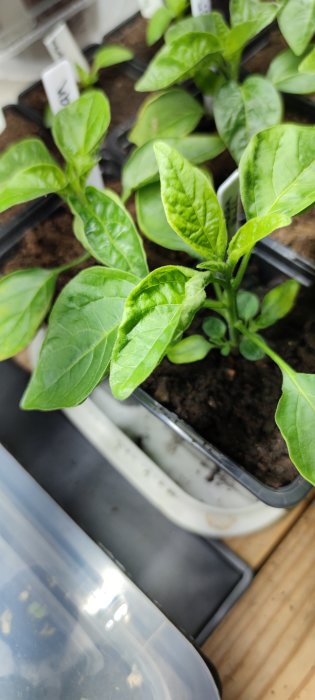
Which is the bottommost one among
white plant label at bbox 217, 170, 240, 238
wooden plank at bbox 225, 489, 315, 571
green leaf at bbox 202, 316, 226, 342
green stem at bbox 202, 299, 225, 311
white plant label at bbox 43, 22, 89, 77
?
wooden plank at bbox 225, 489, 315, 571

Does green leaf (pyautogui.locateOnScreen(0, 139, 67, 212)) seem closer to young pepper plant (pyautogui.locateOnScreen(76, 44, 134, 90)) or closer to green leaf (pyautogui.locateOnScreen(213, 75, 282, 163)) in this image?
green leaf (pyautogui.locateOnScreen(213, 75, 282, 163))

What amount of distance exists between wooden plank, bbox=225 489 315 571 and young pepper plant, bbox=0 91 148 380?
358 mm

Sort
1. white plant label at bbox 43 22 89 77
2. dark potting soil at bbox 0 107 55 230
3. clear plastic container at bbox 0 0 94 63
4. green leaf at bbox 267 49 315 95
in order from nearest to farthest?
green leaf at bbox 267 49 315 95
white plant label at bbox 43 22 89 77
dark potting soil at bbox 0 107 55 230
clear plastic container at bbox 0 0 94 63

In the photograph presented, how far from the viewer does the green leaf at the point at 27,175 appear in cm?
58

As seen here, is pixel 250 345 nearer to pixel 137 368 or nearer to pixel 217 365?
pixel 217 365

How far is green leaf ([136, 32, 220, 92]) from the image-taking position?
2.35ft

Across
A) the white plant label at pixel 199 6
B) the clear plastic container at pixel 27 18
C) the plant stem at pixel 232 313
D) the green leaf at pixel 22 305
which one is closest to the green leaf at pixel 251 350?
the plant stem at pixel 232 313

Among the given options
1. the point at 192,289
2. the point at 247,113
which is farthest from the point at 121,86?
the point at 192,289

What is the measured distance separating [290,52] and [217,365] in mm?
437

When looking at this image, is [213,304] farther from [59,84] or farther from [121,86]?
[121,86]

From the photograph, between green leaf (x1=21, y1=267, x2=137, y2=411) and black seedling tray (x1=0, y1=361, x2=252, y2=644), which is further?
black seedling tray (x1=0, y1=361, x2=252, y2=644)

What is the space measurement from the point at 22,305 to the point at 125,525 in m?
0.33

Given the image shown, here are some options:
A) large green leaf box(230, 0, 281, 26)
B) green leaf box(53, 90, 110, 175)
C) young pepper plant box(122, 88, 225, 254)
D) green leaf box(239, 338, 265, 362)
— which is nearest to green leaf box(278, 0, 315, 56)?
large green leaf box(230, 0, 281, 26)

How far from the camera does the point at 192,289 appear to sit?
18.7 inches
